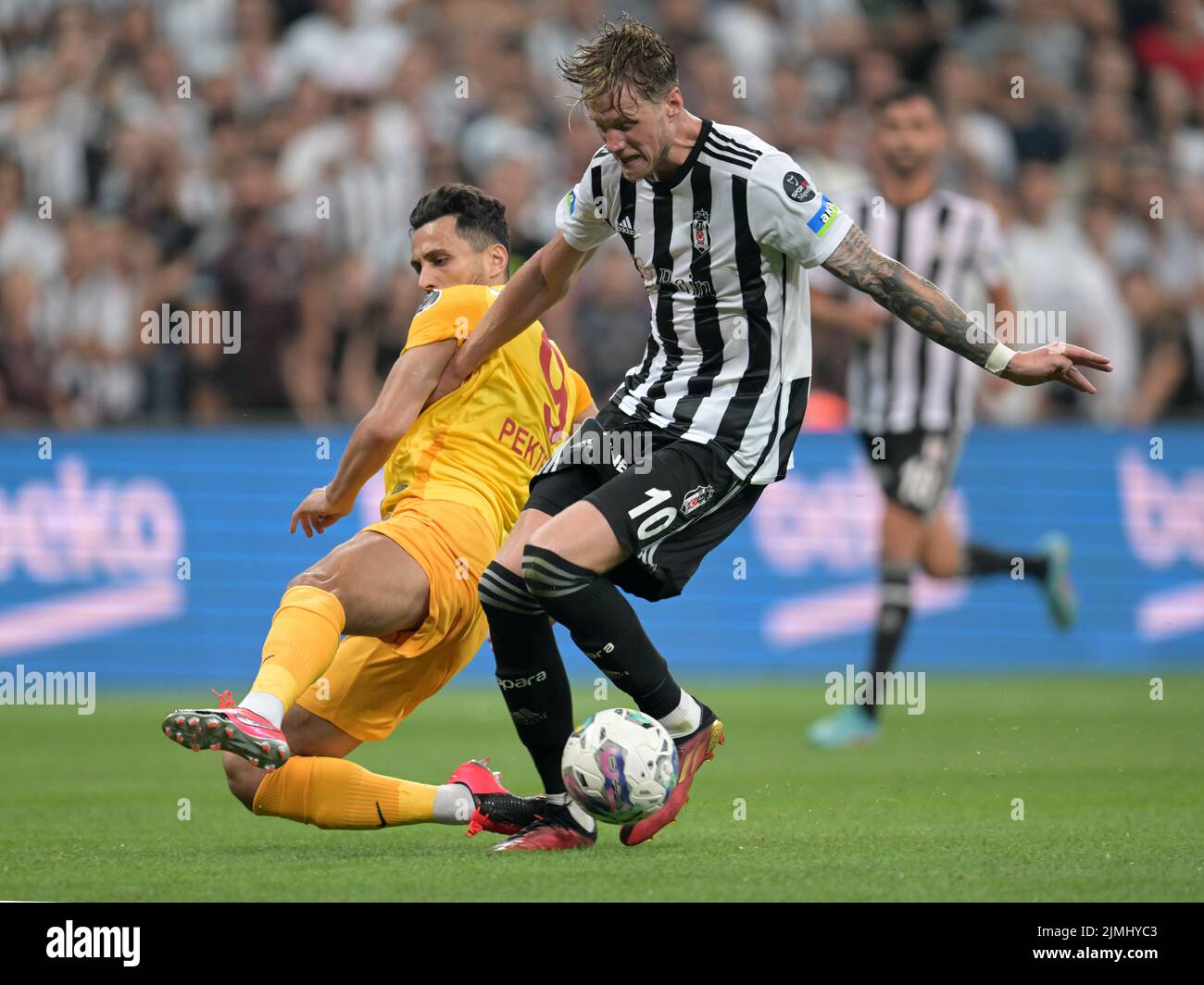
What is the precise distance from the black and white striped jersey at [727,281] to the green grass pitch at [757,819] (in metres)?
1.27

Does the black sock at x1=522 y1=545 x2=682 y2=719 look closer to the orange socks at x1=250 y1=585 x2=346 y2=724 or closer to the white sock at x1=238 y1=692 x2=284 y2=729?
the orange socks at x1=250 y1=585 x2=346 y2=724

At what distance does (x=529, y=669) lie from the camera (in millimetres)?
5543

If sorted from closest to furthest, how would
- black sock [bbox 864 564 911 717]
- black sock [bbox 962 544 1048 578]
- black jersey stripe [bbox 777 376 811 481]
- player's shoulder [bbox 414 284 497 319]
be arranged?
black jersey stripe [bbox 777 376 811 481] < player's shoulder [bbox 414 284 497 319] < black sock [bbox 864 564 911 717] < black sock [bbox 962 544 1048 578]

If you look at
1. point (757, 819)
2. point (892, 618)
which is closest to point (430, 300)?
point (757, 819)

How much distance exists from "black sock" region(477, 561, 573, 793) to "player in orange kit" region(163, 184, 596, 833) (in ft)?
0.67

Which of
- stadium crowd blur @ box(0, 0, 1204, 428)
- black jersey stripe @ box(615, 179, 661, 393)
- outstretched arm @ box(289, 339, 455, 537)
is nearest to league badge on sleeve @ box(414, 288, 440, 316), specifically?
outstretched arm @ box(289, 339, 455, 537)

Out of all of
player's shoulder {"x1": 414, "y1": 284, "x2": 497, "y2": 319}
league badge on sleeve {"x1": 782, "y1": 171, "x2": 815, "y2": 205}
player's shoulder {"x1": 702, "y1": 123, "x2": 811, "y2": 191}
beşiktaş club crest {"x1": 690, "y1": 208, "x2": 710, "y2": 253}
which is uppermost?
player's shoulder {"x1": 702, "y1": 123, "x2": 811, "y2": 191}

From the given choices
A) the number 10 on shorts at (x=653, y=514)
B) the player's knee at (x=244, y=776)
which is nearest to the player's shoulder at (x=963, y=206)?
the number 10 on shorts at (x=653, y=514)

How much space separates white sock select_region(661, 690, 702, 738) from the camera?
5.51 metres

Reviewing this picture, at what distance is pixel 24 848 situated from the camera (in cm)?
565

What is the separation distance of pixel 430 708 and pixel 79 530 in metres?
2.47

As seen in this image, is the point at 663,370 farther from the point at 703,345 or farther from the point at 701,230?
the point at 701,230

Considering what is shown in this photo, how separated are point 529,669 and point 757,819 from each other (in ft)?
3.83

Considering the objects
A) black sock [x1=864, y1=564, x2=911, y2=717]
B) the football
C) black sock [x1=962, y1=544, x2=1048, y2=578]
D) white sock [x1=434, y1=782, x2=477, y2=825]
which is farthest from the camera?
black sock [x1=962, y1=544, x2=1048, y2=578]
